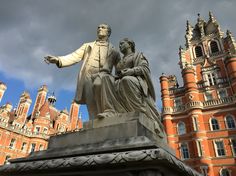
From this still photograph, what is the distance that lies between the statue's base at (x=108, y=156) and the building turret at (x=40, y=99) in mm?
42570

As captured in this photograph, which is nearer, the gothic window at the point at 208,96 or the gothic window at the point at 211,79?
the gothic window at the point at 208,96

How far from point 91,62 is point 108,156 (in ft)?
8.16

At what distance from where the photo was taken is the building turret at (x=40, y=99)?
43422mm

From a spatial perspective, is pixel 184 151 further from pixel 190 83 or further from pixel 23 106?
pixel 23 106

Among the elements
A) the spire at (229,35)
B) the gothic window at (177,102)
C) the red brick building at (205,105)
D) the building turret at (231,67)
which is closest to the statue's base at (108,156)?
the red brick building at (205,105)

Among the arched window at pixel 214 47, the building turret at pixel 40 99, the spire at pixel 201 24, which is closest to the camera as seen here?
the arched window at pixel 214 47

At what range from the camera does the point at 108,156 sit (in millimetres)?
2301

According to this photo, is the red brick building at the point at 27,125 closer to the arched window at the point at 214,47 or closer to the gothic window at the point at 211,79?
the gothic window at the point at 211,79

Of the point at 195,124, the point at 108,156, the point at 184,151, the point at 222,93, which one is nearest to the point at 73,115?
the point at 184,151

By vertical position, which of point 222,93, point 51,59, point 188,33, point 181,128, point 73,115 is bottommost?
point 51,59

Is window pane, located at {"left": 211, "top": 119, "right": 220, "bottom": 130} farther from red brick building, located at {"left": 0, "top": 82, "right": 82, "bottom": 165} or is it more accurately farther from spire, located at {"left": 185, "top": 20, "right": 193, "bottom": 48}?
red brick building, located at {"left": 0, "top": 82, "right": 82, "bottom": 165}

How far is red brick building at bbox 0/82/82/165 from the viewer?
32875 millimetres

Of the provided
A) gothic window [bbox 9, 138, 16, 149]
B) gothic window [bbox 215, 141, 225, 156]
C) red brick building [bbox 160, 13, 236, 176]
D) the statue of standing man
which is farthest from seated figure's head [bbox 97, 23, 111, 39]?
gothic window [bbox 9, 138, 16, 149]

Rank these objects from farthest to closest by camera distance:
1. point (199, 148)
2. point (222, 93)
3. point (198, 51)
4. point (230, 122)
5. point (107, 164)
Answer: point (198, 51) < point (222, 93) < point (230, 122) < point (199, 148) < point (107, 164)
